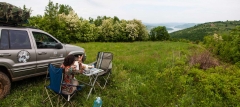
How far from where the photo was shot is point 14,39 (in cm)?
476

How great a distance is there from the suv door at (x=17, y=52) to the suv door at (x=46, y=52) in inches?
9.8

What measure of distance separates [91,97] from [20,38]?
8.59ft

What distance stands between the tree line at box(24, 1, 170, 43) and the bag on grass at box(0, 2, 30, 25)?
711 inches

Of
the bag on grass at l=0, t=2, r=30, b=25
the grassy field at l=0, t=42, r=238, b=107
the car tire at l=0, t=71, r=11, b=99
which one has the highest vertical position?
the bag on grass at l=0, t=2, r=30, b=25

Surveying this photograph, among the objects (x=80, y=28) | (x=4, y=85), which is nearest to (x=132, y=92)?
(x=4, y=85)

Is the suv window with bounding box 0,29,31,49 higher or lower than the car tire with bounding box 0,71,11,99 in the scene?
higher

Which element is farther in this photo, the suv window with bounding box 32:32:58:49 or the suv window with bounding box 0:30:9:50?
the suv window with bounding box 32:32:58:49

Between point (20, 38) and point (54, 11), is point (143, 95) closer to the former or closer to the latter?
point (20, 38)

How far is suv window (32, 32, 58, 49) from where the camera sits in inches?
224

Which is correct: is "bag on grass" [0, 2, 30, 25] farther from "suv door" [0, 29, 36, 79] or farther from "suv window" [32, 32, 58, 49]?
"suv window" [32, 32, 58, 49]

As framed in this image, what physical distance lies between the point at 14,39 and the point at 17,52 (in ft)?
1.24

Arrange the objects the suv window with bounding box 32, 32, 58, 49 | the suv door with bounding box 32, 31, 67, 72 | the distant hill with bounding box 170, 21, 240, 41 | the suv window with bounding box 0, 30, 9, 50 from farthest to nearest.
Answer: the distant hill with bounding box 170, 21, 240, 41 < the suv window with bounding box 32, 32, 58, 49 < the suv door with bounding box 32, 31, 67, 72 < the suv window with bounding box 0, 30, 9, 50

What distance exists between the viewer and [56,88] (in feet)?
13.6

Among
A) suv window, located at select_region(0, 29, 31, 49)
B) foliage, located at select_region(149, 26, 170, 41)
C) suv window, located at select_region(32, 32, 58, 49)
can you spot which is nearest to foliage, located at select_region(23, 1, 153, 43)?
foliage, located at select_region(149, 26, 170, 41)
